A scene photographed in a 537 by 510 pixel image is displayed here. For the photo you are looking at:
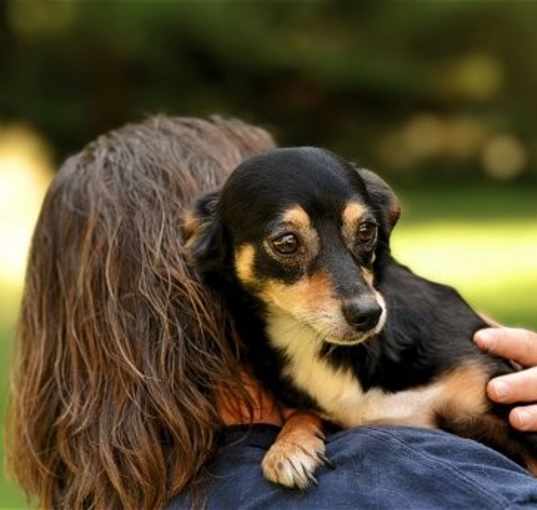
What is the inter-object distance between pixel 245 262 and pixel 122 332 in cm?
34

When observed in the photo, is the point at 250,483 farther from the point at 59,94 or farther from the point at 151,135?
the point at 59,94

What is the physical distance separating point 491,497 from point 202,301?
911mm

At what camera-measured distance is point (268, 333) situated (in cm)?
285

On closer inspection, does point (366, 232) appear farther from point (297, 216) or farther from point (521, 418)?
point (521, 418)

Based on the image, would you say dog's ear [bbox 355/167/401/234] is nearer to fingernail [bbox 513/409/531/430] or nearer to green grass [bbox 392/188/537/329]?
fingernail [bbox 513/409/531/430]

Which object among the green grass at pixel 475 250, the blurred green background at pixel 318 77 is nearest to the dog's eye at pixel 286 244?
the green grass at pixel 475 250

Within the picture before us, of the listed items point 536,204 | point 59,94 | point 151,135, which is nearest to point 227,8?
point 59,94

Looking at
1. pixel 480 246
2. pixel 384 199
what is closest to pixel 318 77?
pixel 480 246

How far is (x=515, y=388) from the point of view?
2.77 metres

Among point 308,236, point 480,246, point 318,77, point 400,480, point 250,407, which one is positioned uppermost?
point 308,236

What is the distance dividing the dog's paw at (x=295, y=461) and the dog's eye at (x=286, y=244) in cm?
43

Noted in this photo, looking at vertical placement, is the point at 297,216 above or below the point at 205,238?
above

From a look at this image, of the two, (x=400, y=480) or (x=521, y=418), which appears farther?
(x=521, y=418)

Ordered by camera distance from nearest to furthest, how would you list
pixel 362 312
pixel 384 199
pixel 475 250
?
pixel 362 312, pixel 384 199, pixel 475 250
